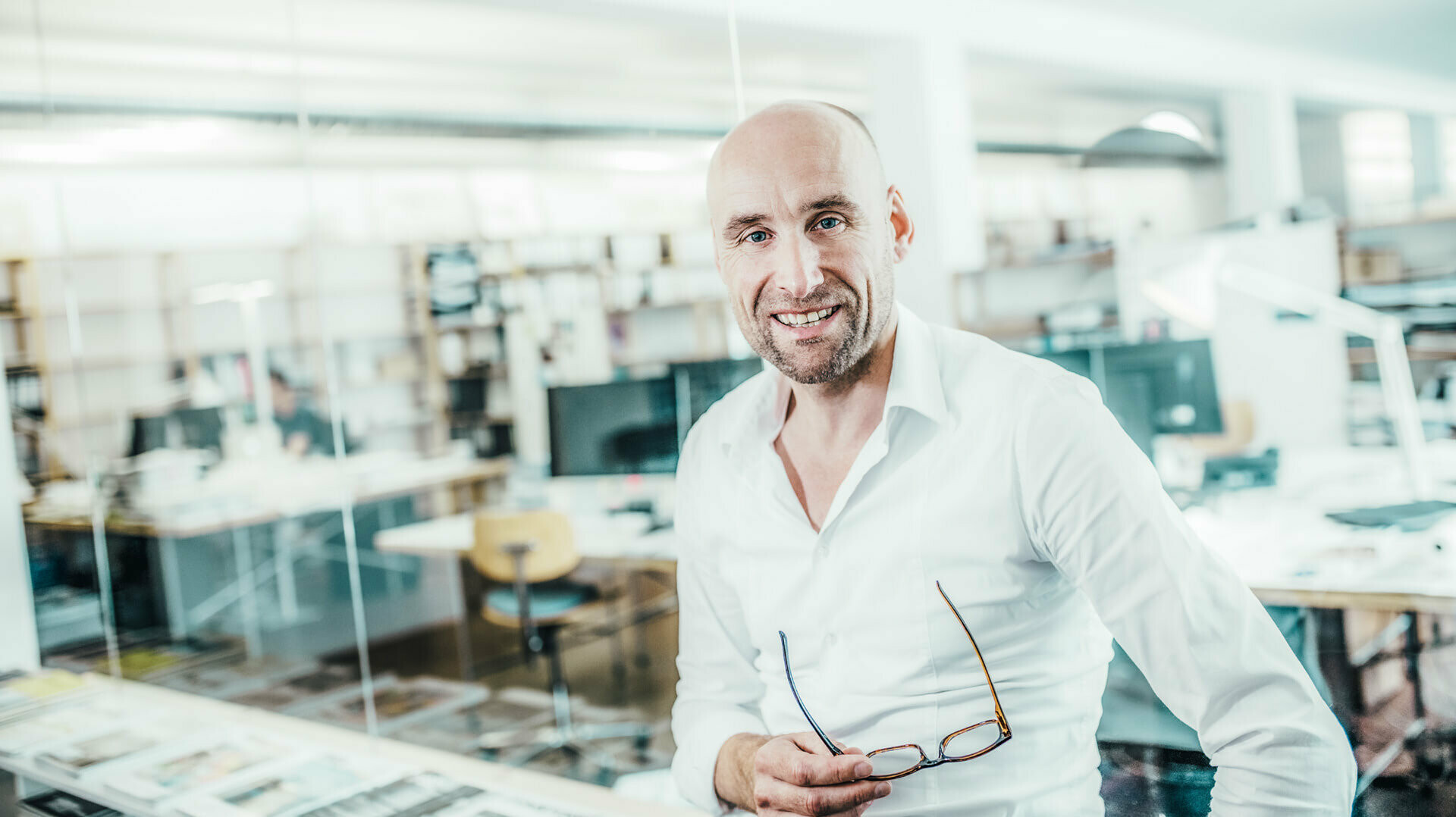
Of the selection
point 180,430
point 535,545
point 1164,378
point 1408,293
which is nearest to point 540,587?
point 535,545

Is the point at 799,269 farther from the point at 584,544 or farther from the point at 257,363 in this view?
the point at 257,363

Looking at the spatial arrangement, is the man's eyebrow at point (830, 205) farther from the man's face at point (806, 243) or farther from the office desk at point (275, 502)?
the office desk at point (275, 502)

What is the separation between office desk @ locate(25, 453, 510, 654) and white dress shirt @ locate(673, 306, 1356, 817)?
2.22 m

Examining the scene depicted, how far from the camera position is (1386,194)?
158cm

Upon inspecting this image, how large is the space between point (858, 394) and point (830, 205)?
22 centimetres

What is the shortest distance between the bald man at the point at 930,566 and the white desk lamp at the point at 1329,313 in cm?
81

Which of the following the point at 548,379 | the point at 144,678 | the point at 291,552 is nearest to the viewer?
the point at 144,678

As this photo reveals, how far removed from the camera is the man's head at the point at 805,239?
108 centimetres

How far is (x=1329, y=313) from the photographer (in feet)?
5.78

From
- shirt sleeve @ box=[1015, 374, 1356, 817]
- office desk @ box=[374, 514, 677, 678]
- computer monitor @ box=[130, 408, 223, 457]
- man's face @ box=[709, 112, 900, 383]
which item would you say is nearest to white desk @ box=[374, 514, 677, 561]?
office desk @ box=[374, 514, 677, 678]

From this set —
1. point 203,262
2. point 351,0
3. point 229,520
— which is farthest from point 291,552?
point 351,0

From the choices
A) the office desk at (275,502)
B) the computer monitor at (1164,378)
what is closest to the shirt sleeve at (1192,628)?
the computer monitor at (1164,378)

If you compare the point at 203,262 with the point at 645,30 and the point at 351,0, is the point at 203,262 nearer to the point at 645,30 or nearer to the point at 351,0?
the point at 351,0

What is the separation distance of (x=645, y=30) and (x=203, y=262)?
1958mm
